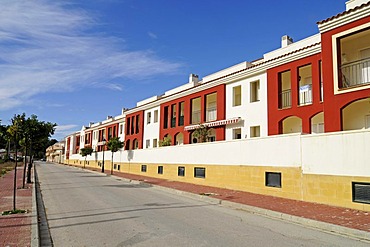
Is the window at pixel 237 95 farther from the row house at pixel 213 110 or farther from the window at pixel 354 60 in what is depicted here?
the window at pixel 354 60

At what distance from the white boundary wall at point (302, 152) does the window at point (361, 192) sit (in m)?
0.36

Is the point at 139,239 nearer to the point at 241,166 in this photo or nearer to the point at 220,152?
the point at 241,166

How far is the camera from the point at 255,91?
72.0ft

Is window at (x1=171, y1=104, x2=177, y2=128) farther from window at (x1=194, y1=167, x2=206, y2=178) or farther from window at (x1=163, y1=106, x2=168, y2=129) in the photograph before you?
window at (x1=194, y1=167, x2=206, y2=178)

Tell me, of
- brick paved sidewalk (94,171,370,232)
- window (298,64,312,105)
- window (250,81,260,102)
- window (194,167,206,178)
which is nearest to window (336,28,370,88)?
window (298,64,312,105)

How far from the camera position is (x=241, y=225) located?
356 inches

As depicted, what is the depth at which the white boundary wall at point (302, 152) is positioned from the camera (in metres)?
11.3

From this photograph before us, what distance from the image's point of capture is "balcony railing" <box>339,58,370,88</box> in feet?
49.3

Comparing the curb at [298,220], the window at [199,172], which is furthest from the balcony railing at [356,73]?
the window at [199,172]

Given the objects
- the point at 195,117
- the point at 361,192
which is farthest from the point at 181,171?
the point at 361,192

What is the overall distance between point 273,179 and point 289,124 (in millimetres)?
5819

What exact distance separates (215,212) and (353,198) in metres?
4.85

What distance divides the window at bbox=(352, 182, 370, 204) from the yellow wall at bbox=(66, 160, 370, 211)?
12cm

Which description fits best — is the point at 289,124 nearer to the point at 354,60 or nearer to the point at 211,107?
the point at 354,60
